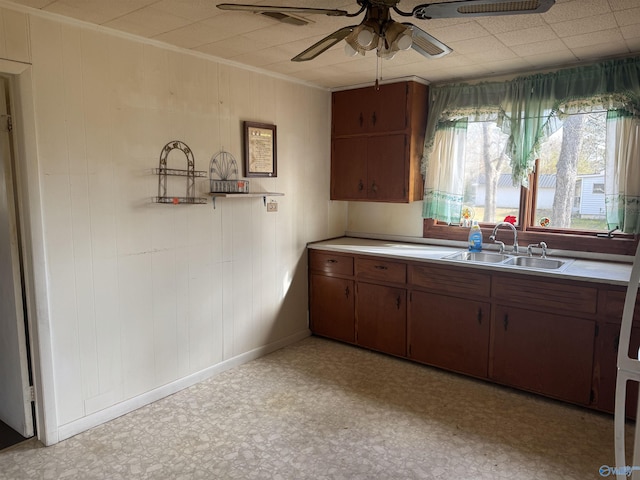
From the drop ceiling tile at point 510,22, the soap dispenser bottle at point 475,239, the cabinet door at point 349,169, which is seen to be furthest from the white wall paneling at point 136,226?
the drop ceiling tile at point 510,22

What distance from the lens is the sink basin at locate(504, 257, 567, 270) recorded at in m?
3.26

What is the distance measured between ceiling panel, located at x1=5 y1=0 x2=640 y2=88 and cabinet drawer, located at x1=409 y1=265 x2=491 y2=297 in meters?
1.47

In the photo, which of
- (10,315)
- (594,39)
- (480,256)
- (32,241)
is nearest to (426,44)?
(594,39)

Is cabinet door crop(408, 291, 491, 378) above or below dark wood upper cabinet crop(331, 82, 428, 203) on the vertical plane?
below

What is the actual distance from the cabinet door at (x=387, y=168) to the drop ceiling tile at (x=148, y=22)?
1930 millimetres

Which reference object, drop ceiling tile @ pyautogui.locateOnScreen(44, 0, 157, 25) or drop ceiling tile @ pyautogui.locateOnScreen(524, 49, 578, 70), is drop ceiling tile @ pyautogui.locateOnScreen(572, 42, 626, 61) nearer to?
drop ceiling tile @ pyautogui.locateOnScreen(524, 49, 578, 70)

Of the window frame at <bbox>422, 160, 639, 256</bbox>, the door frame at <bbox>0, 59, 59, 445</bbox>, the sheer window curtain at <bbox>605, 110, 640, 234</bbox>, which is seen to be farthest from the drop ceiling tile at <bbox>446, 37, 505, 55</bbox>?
the door frame at <bbox>0, 59, 59, 445</bbox>

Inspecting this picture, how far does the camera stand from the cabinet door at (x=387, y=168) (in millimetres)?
3840

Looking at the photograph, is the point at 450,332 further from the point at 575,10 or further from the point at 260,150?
the point at 575,10

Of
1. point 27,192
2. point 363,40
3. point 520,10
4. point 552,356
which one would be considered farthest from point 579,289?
point 27,192

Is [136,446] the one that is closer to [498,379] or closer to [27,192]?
[27,192]

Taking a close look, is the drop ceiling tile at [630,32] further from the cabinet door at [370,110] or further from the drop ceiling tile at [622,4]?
the cabinet door at [370,110]

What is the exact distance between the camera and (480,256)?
3691 mm

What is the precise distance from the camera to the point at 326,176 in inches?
169
